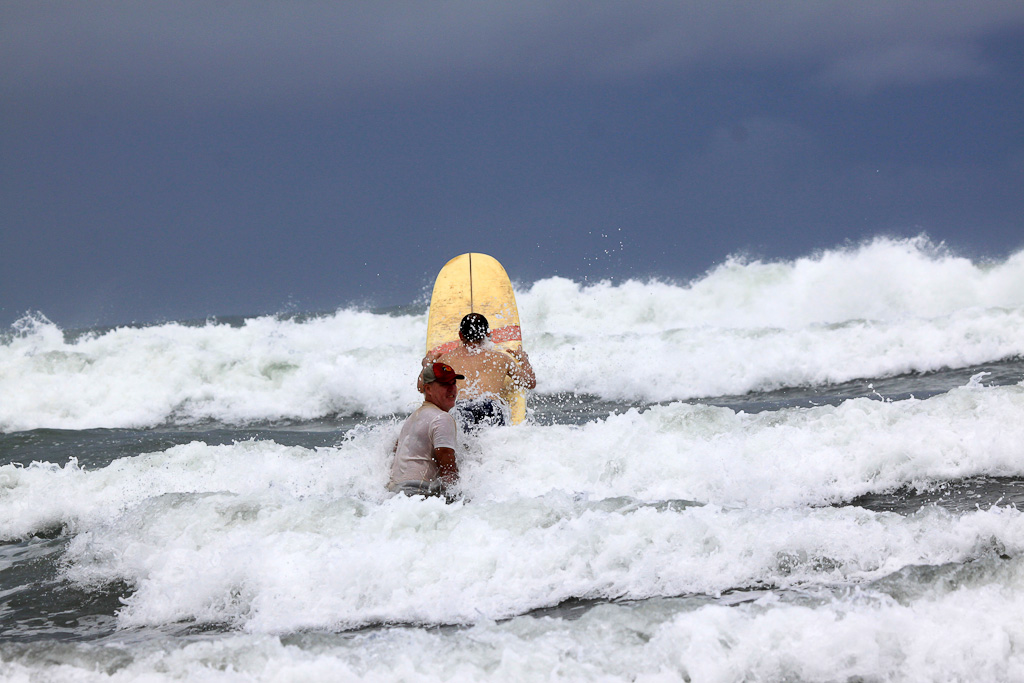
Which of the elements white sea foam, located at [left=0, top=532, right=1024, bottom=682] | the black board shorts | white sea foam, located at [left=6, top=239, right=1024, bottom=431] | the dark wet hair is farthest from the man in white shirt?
white sea foam, located at [left=6, top=239, right=1024, bottom=431]

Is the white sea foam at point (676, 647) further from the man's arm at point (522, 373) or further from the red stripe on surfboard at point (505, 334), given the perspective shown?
the red stripe on surfboard at point (505, 334)

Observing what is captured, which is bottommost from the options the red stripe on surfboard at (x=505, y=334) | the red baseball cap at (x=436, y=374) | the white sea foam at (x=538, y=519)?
the white sea foam at (x=538, y=519)

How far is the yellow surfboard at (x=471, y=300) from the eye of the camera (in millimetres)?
7508

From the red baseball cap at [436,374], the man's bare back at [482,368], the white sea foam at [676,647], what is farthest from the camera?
the man's bare back at [482,368]

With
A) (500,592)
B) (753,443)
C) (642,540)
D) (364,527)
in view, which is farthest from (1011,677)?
(753,443)

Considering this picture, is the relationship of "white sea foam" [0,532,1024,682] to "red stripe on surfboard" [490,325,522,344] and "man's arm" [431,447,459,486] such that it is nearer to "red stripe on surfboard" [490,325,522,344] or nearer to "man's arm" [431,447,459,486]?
"man's arm" [431,447,459,486]

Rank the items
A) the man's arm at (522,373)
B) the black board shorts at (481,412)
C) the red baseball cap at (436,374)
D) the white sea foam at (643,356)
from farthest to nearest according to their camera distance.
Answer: the white sea foam at (643,356) < the man's arm at (522,373) < the black board shorts at (481,412) < the red baseball cap at (436,374)

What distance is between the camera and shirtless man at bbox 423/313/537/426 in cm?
550

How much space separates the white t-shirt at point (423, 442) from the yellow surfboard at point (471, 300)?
281 cm

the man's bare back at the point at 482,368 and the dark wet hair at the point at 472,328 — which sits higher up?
the dark wet hair at the point at 472,328

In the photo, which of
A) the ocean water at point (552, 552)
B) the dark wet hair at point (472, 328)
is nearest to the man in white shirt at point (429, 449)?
the ocean water at point (552, 552)

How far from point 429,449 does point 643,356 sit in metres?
8.19

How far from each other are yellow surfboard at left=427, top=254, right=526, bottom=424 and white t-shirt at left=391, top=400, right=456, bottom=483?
2.81 m

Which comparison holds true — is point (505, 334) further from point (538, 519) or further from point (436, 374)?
point (538, 519)
